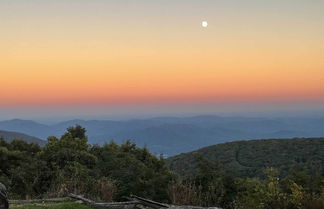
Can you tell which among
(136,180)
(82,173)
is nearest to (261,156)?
(136,180)

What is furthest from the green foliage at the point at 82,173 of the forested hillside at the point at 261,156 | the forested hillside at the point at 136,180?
the forested hillside at the point at 261,156

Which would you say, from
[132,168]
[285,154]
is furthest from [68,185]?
[285,154]

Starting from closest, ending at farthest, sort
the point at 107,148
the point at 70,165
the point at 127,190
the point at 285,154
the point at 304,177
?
the point at 127,190
the point at 304,177
the point at 70,165
the point at 107,148
the point at 285,154

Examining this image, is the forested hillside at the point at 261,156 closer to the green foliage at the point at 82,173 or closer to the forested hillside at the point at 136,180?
the green foliage at the point at 82,173

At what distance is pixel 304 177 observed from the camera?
68.0 ft

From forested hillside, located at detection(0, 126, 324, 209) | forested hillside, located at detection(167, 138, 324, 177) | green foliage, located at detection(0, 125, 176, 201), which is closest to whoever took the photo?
forested hillside, located at detection(0, 126, 324, 209)

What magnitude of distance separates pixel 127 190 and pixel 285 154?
52282mm

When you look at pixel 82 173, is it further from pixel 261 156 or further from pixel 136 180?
pixel 261 156

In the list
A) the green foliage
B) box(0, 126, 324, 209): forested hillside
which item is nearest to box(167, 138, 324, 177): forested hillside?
the green foliage

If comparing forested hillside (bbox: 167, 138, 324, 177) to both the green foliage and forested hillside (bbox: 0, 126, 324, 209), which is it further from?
forested hillside (bbox: 0, 126, 324, 209)

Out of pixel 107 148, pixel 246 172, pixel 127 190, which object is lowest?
pixel 246 172

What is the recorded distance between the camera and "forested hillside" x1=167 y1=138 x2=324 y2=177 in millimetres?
54344

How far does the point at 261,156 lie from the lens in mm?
67188

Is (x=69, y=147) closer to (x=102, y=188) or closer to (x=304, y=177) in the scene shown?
(x=102, y=188)
